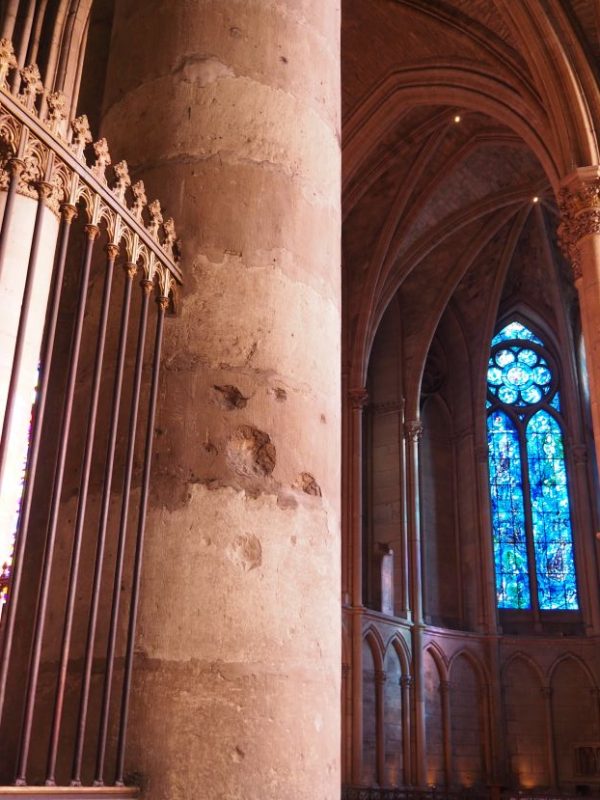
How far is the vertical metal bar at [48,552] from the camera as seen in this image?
2.04 meters

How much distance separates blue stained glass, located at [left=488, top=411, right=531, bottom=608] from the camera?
19312mm

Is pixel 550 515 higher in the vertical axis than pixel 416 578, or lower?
higher

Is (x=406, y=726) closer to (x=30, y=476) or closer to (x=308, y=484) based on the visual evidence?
(x=308, y=484)

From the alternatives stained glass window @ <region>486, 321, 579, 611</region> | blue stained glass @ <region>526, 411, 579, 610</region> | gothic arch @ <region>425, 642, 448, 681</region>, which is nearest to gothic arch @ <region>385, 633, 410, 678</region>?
gothic arch @ <region>425, 642, 448, 681</region>

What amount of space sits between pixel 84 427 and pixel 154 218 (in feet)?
2.13

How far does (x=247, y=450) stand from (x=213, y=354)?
31 cm

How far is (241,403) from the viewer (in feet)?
8.79

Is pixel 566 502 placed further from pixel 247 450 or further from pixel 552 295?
pixel 247 450

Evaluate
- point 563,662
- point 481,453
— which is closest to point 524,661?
point 563,662

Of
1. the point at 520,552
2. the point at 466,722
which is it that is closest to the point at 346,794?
the point at 466,722

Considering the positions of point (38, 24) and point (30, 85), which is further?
point (38, 24)

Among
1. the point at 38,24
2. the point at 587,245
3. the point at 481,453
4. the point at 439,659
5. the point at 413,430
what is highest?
the point at 413,430

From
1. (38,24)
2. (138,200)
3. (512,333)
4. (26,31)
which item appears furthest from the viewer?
(512,333)

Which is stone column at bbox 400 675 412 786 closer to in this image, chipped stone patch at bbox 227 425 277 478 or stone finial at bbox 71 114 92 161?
chipped stone patch at bbox 227 425 277 478
